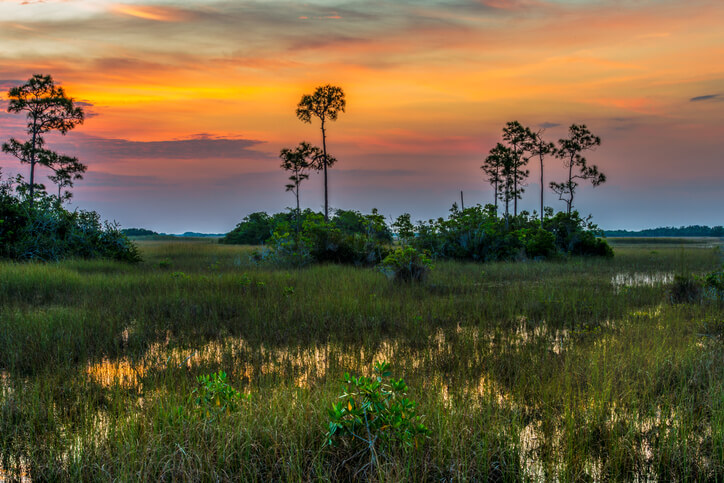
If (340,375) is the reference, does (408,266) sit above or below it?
above

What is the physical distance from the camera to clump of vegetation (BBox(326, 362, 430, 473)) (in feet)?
10.6

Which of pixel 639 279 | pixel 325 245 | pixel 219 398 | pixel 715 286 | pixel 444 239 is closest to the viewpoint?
pixel 219 398

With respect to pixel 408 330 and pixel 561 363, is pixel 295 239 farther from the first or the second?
pixel 561 363

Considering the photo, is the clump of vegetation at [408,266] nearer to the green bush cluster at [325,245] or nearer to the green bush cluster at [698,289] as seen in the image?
the green bush cluster at [325,245]

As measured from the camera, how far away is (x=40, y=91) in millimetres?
27672

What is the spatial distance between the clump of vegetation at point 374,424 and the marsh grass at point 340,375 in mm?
106

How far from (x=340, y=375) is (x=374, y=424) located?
6.40ft

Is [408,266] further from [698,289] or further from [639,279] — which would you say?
[639,279]

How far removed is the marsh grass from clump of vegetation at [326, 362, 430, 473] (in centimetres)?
11

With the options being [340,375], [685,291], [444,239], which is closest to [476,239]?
[444,239]

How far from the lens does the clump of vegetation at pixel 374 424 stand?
3229mm

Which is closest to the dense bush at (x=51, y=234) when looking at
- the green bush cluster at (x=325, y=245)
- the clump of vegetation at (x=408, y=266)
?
the green bush cluster at (x=325, y=245)

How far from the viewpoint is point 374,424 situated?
11.1ft

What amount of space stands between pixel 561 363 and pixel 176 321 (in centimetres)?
690
